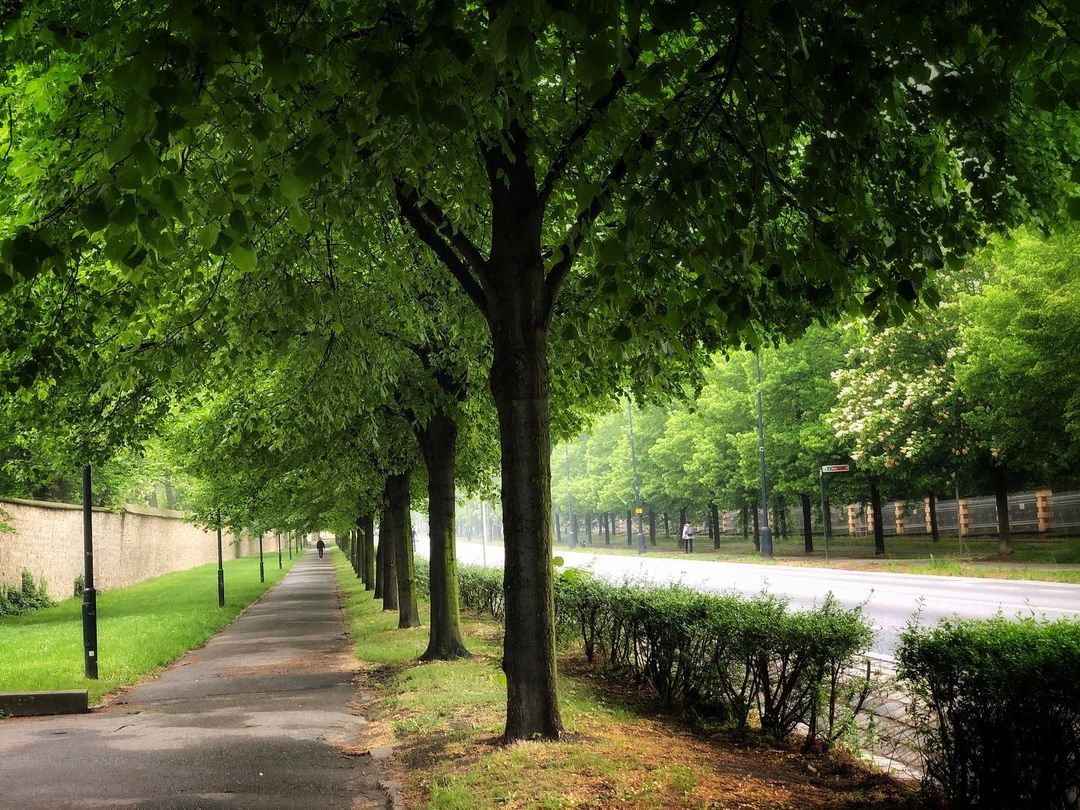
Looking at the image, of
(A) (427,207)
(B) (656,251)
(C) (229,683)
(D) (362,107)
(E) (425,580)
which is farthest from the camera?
(E) (425,580)

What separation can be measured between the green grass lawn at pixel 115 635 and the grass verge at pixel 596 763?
19.5 feet

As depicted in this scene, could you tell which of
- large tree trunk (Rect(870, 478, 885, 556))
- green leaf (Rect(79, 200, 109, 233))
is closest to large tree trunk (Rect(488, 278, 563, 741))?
green leaf (Rect(79, 200, 109, 233))

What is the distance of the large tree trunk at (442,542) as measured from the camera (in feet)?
39.4

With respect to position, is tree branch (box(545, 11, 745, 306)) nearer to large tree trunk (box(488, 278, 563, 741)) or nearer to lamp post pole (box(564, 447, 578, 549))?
large tree trunk (box(488, 278, 563, 741))

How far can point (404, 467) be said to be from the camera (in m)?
16.8

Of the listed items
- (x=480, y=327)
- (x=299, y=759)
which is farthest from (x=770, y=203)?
(x=299, y=759)

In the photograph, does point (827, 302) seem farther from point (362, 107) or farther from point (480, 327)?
point (362, 107)

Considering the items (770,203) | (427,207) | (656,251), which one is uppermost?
(427,207)

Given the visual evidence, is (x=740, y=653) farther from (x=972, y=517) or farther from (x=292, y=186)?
(x=972, y=517)

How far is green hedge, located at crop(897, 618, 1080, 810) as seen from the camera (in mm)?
4383

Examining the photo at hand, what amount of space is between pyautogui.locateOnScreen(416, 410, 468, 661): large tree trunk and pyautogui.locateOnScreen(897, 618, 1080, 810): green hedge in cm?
762

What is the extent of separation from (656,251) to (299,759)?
5502 mm

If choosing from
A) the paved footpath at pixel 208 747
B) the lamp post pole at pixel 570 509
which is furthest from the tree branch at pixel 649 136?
the lamp post pole at pixel 570 509

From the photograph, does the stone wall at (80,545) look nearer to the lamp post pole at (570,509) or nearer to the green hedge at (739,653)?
the green hedge at (739,653)
